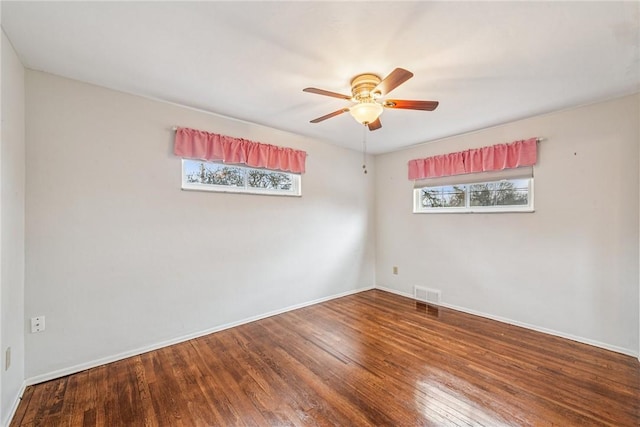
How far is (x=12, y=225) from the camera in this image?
177 centimetres

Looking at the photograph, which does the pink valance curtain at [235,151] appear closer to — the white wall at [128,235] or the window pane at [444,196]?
the white wall at [128,235]

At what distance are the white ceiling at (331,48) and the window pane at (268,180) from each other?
91 centimetres

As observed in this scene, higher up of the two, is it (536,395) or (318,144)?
(318,144)

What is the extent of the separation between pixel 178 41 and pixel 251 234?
207cm

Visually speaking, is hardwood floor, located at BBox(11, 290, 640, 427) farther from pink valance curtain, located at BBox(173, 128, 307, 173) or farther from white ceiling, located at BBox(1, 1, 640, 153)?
white ceiling, located at BBox(1, 1, 640, 153)

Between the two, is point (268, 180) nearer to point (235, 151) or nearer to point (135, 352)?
point (235, 151)

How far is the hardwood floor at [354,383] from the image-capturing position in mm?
1697

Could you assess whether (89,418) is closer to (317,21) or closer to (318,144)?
(317,21)

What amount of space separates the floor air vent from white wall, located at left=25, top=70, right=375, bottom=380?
6.38 ft

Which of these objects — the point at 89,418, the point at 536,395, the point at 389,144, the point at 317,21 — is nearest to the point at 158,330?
the point at 89,418

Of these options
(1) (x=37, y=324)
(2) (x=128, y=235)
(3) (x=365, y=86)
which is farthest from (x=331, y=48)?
(1) (x=37, y=324)

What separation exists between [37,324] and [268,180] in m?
2.46

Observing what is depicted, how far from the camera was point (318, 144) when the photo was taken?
157 inches

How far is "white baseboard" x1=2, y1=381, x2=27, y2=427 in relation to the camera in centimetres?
162
